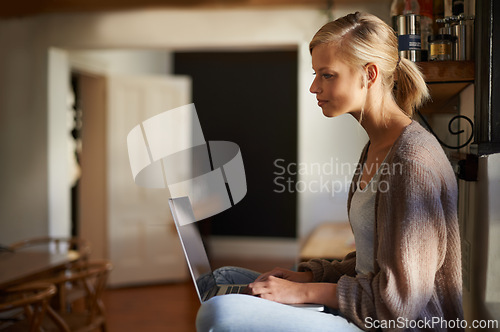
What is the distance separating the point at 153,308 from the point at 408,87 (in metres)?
3.84

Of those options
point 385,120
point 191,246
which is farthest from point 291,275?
point 385,120

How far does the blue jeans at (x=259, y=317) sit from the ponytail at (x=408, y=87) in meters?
0.44

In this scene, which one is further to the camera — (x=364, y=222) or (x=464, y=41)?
(x=464, y=41)

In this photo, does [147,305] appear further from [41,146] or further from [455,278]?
[455,278]

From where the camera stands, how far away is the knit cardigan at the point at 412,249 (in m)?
0.96

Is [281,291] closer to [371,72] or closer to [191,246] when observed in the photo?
[191,246]

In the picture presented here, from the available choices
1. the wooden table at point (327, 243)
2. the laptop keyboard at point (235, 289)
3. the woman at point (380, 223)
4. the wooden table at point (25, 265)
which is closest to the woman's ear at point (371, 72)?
the woman at point (380, 223)

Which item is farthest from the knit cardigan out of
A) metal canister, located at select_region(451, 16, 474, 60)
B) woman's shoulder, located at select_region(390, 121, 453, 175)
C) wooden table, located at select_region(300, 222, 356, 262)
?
wooden table, located at select_region(300, 222, 356, 262)

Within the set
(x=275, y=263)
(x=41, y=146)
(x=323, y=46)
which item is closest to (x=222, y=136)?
(x=275, y=263)

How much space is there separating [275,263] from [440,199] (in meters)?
5.57

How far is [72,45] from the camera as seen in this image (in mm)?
4445

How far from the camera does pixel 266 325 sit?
102 cm

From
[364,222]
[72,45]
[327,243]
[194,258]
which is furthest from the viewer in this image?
[72,45]

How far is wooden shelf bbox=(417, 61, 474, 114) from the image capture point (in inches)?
49.9
